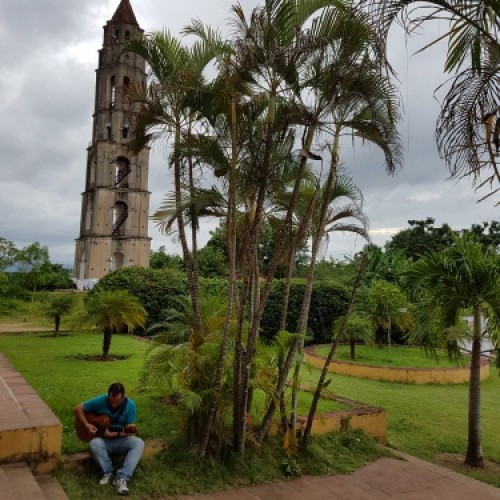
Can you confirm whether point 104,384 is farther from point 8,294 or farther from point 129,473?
point 8,294

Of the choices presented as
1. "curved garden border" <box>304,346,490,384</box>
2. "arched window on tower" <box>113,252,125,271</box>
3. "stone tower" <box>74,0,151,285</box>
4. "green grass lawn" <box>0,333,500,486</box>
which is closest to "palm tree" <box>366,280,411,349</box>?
"curved garden border" <box>304,346,490,384</box>

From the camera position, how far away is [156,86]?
5.89 m

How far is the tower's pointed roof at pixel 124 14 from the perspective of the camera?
39.7 metres

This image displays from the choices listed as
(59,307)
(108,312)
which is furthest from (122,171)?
(108,312)

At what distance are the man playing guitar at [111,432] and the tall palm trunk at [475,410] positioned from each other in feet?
16.3

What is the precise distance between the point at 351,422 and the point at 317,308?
12.3 m

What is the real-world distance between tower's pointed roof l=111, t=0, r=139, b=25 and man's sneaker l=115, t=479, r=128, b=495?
136 feet

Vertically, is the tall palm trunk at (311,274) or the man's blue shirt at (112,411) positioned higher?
the tall palm trunk at (311,274)

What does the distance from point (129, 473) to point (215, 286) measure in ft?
52.1

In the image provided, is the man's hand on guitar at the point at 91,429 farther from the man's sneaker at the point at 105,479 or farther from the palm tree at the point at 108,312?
the palm tree at the point at 108,312

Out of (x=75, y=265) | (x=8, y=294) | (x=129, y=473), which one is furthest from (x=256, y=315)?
(x=75, y=265)

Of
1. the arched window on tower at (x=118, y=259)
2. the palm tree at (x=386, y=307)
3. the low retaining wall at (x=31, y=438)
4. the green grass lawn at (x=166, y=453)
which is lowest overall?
the green grass lawn at (x=166, y=453)

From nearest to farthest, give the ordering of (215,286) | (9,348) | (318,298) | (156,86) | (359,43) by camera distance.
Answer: (359,43), (156,86), (9,348), (318,298), (215,286)

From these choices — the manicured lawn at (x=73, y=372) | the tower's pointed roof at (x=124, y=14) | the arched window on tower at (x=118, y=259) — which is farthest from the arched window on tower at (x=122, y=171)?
the manicured lawn at (x=73, y=372)
